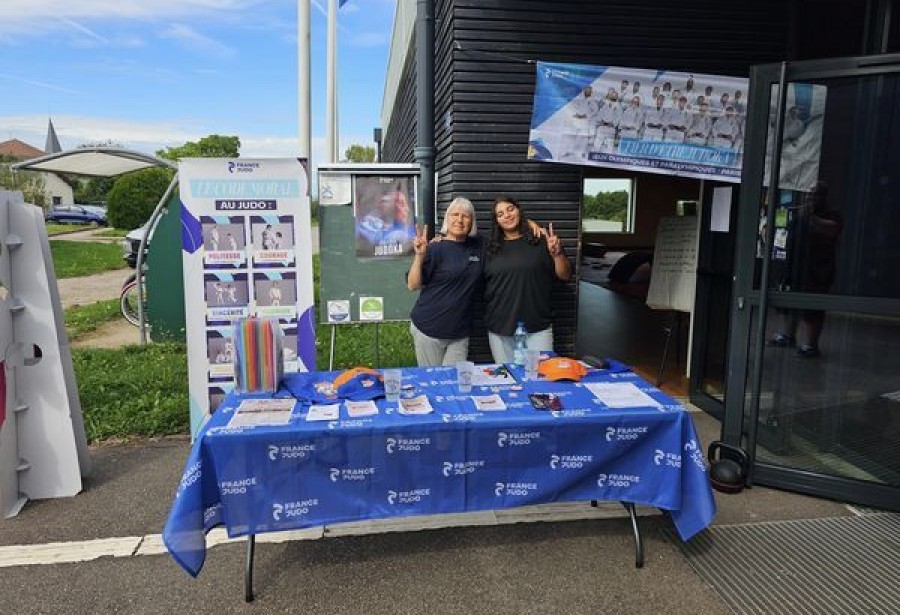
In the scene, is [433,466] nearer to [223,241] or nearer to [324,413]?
[324,413]

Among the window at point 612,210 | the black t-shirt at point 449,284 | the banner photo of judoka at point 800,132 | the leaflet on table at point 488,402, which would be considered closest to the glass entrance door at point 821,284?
the banner photo of judoka at point 800,132

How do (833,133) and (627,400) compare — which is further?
(833,133)

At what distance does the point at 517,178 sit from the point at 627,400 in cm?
257

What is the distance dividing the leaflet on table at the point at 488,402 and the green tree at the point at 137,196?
81.0 ft

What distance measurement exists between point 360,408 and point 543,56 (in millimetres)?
3380

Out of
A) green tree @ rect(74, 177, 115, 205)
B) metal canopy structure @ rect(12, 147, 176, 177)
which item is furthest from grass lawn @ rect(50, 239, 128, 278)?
green tree @ rect(74, 177, 115, 205)

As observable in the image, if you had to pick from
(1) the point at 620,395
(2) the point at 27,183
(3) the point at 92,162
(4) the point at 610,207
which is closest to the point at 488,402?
(1) the point at 620,395

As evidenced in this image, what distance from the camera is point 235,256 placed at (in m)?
4.19

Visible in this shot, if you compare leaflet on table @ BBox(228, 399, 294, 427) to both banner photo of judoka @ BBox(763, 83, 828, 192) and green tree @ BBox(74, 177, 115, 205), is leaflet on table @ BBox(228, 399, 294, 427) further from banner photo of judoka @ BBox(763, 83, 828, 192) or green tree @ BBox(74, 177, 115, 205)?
green tree @ BBox(74, 177, 115, 205)

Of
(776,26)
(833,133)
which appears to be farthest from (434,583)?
(776,26)

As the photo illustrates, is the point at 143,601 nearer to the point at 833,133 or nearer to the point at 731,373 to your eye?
the point at 731,373

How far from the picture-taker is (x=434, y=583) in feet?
8.91

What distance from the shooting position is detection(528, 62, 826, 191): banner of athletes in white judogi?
4629 mm

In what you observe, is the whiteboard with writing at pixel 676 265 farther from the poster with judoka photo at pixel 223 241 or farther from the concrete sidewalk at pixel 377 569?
the poster with judoka photo at pixel 223 241
